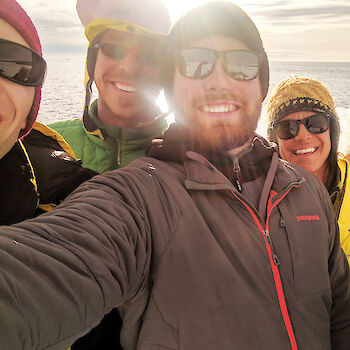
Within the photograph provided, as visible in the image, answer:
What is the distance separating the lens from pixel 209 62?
159 cm

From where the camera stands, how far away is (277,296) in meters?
1.13

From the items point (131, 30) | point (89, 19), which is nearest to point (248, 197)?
point (131, 30)

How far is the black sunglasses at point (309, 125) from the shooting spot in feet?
8.57

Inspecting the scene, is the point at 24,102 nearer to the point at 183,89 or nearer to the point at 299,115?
the point at 183,89

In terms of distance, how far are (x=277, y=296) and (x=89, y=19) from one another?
2566mm

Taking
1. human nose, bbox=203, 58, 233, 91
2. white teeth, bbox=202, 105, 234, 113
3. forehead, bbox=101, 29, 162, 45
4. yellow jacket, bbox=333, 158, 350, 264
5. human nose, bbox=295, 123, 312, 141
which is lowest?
yellow jacket, bbox=333, 158, 350, 264

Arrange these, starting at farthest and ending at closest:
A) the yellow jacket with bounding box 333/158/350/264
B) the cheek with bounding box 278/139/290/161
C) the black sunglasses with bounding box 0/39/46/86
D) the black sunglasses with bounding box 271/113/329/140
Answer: the cheek with bounding box 278/139/290/161
the black sunglasses with bounding box 271/113/329/140
the yellow jacket with bounding box 333/158/350/264
the black sunglasses with bounding box 0/39/46/86

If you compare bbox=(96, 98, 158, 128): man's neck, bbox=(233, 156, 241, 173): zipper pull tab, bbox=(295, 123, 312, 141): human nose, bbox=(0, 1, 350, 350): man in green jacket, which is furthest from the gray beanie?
bbox=(295, 123, 312, 141): human nose

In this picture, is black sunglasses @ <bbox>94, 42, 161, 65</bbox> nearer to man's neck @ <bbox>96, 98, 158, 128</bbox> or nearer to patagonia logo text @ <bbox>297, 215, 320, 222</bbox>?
man's neck @ <bbox>96, 98, 158, 128</bbox>

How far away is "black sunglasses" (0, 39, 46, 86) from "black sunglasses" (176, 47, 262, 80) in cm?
77

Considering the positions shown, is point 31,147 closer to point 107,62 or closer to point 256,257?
point 107,62

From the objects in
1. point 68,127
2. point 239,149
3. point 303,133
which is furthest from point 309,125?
point 68,127

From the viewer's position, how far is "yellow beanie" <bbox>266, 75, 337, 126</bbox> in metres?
2.62

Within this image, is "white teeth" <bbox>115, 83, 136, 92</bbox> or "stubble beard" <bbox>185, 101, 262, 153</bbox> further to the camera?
"white teeth" <bbox>115, 83, 136, 92</bbox>
